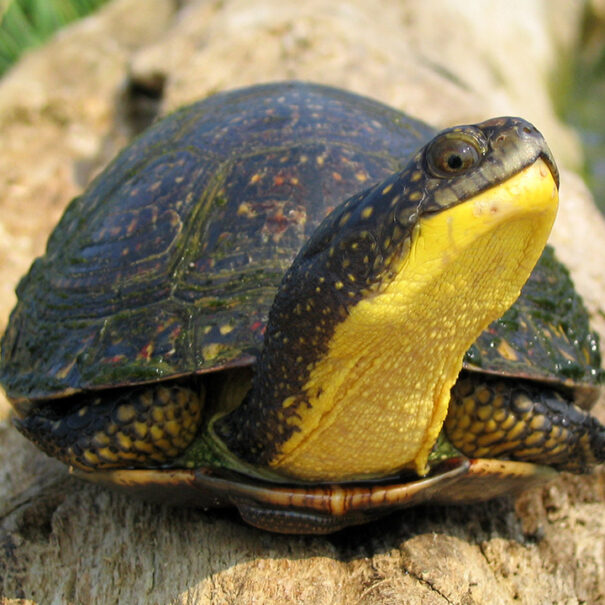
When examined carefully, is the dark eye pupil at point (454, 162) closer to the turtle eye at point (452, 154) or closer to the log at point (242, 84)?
the turtle eye at point (452, 154)

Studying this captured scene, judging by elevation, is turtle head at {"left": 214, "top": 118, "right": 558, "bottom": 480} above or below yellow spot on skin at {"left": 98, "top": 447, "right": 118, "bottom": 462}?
above

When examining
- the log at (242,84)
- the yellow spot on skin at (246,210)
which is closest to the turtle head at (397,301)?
the log at (242,84)

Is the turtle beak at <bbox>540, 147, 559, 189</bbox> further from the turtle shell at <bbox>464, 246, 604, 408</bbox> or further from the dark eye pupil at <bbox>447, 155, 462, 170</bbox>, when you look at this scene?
the turtle shell at <bbox>464, 246, 604, 408</bbox>

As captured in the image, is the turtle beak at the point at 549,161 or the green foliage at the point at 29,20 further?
the green foliage at the point at 29,20

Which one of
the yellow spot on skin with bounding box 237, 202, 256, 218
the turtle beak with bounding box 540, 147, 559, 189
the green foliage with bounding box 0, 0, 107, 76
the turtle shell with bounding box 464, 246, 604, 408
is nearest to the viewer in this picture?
the turtle beak with bounding box 540, 147, 559, 189

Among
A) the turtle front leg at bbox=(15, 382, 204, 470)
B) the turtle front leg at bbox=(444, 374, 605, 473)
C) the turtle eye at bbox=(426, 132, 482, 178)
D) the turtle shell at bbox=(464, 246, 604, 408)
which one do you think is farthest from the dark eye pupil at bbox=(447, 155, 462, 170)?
the turtle front leg at bbox=(15, 382, 204, 470)

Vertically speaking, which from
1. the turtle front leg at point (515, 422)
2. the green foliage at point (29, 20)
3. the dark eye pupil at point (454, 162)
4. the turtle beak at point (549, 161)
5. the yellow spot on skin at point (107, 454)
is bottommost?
the turtle front leg at point (515, 422)

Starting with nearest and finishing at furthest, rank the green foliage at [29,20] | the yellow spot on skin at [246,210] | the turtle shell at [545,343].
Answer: the turtle shell at [545,343] → the yellow spot on skin at [246,210] → the green foliage at [29,20]
